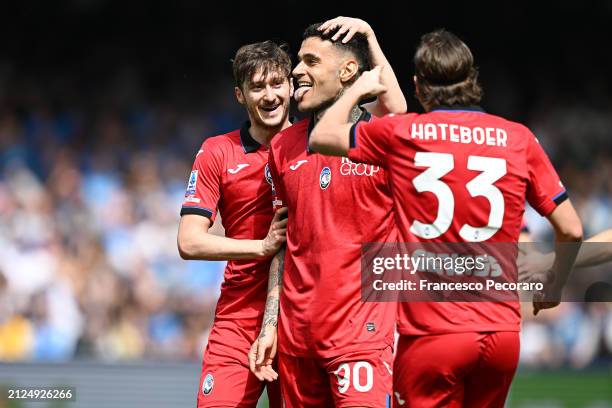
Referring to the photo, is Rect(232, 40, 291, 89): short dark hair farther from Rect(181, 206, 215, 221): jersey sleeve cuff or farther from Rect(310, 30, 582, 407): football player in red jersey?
Rect(310, 30, 582, 407): football player in red jersey

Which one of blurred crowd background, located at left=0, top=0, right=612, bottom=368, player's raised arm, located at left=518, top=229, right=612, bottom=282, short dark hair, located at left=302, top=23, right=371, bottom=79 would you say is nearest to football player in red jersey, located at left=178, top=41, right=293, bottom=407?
short dark hair, located at left=302, top=23, right=371, bottom=79

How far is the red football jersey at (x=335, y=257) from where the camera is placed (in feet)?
15.5

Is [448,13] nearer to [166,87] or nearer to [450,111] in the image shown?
[166,87]

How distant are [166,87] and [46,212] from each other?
2.83 meters

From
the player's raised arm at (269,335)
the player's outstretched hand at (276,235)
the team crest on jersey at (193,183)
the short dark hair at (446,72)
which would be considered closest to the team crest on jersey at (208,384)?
the player's raised arm at (269,335)

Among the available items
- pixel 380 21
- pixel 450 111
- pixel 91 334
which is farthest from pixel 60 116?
pixel 450 111

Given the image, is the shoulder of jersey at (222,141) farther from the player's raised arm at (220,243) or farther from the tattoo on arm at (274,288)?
the tattoo on arm at (274,288)

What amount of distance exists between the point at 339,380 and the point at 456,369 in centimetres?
72

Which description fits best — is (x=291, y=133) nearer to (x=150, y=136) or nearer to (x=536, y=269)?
(x=536, y=269)

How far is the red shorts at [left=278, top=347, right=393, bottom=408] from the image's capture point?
4625 millimetres

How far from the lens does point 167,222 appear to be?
36.8 ft

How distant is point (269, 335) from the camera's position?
4953 millimetres

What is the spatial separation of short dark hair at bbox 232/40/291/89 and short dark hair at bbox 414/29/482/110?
4.40ft
